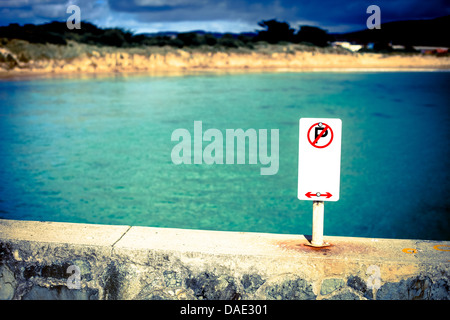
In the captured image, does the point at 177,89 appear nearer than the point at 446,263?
No

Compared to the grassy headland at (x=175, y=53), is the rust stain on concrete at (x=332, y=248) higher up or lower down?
lower down

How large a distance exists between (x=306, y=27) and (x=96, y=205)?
45.1m

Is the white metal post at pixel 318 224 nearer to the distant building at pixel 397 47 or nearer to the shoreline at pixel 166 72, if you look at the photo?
the shoreline at pixel 166 72

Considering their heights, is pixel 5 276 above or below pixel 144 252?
below

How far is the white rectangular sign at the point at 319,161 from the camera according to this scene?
252cm

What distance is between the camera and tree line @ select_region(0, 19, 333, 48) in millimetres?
34344

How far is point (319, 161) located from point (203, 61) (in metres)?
38.0

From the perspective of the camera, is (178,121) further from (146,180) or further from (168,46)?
(168,46)

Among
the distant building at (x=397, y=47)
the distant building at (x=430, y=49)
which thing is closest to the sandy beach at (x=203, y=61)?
the distant building at (x=430, y=49)

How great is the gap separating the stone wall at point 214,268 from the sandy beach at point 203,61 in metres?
30.2

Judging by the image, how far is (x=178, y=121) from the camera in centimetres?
1681

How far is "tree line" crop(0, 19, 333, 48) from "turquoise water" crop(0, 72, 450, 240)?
463 inches
